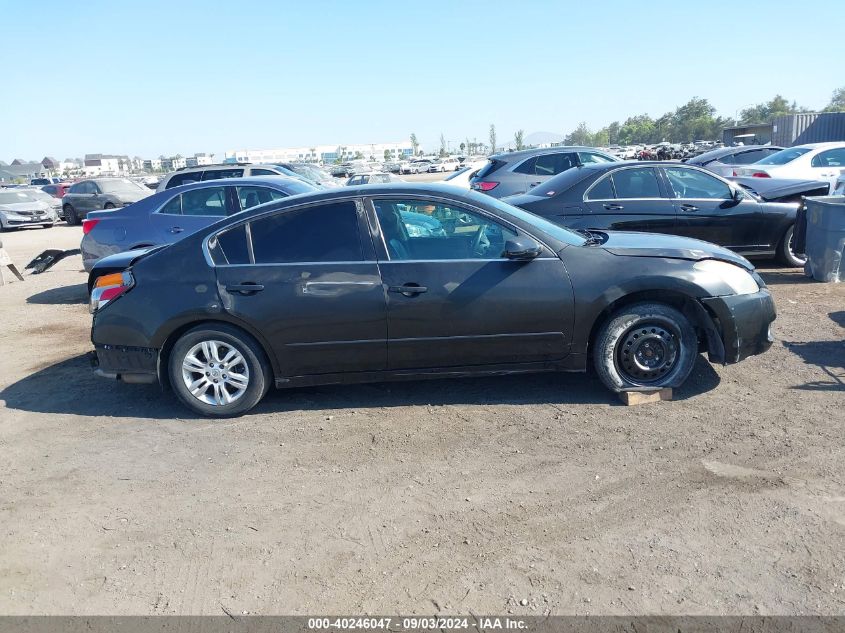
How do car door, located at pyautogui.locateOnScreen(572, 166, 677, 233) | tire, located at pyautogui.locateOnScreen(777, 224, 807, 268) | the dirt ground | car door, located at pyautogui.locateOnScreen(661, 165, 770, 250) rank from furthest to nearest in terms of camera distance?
tire, located at pyautogui.locateOnScreen(777, 224, 807, 268) → car door, located at pyautogui.locateOnScreen(661, 165, 770, 250) → car door, located at pyautogui.locateOnScreen(572, 166, 677, 233) → the dirt ground

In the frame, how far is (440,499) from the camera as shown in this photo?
399cm

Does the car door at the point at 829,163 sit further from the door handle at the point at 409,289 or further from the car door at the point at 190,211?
the door handle at the point at 409,289

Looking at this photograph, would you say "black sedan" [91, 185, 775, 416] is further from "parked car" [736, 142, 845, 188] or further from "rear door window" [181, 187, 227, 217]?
"parked car" [736, 142, 845, 188]

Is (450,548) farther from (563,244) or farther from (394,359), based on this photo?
(563,244)

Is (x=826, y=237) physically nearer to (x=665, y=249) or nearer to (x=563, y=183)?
(x=563, y=183)

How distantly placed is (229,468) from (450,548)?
1716mm

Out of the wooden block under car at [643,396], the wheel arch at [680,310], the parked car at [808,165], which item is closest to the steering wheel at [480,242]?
the wheel arch at [680,310]

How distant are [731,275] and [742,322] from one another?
36 centimetres

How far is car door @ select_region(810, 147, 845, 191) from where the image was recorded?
15.0 metres

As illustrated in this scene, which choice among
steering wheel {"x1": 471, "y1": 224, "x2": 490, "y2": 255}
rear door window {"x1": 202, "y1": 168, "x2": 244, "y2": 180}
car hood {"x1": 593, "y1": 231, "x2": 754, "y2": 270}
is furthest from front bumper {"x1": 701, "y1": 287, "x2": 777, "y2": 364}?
rear door window {"x1": 202, "y1": 168, "x2": 244, "y2": 180}

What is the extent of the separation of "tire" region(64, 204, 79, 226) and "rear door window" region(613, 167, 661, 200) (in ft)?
74.1

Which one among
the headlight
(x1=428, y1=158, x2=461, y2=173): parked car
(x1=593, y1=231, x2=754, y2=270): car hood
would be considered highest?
(x1=593, y1=231, x2=754, y2=270): car hood

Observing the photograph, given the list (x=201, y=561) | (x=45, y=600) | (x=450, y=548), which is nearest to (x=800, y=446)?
(x=450, y=548)

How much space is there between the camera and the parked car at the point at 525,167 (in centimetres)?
1395
